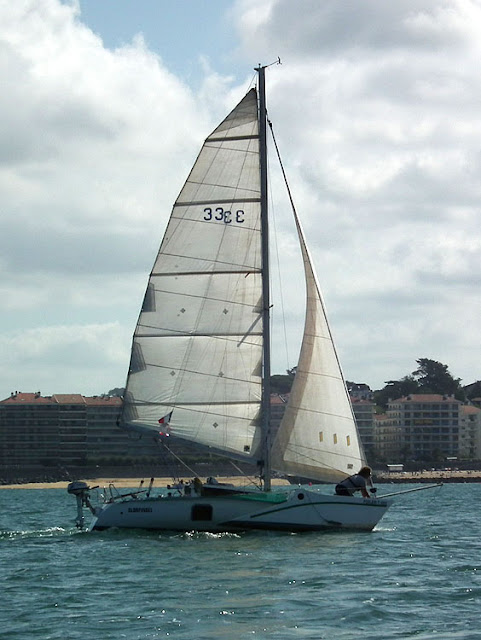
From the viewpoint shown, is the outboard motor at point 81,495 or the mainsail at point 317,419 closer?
the mainsail at point 317,419

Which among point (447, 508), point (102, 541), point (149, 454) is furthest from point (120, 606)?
point (149, 454)

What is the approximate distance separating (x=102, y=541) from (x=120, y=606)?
1220cm

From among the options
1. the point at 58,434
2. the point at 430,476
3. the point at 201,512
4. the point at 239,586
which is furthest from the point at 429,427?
the point at 239,586

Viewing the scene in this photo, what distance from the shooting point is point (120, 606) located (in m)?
23.8

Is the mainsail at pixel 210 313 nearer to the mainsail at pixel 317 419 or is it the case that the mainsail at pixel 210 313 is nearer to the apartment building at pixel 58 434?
the mainsail at pixel 317 419

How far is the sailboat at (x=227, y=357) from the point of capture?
36.5 meters

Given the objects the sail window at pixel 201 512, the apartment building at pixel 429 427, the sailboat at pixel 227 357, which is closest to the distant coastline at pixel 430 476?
the apartment building at pixel 429 427

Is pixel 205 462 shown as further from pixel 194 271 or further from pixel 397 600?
pixel 397 600

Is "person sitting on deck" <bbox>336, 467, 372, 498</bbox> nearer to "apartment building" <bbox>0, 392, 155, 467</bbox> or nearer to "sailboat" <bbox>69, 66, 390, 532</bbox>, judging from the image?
"sailboat" <bbox>69, 66, 390, 532</bbox>

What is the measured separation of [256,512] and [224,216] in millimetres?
8520

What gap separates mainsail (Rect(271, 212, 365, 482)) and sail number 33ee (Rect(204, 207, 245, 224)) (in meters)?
2.92

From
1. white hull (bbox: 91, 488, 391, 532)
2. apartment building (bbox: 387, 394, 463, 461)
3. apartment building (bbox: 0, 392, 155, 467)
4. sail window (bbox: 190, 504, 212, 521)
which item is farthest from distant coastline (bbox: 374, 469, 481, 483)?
sail window (bbox: 190, 504, 212, 521)

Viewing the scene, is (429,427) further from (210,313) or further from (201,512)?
(201,512)

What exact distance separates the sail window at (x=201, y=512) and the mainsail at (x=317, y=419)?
226 cm
